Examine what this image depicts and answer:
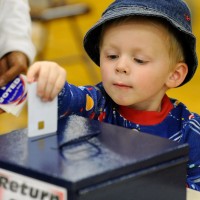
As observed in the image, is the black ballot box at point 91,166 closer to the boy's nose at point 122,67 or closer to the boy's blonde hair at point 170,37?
the boy's nose at point 122,67

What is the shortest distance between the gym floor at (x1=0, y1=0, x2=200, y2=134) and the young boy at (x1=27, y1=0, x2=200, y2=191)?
2324 millimetres

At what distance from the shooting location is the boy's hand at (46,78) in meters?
0.94

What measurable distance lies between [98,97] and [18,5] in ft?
2.20

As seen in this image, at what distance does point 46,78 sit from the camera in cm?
100

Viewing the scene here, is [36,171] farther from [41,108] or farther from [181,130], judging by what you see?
[181,130]

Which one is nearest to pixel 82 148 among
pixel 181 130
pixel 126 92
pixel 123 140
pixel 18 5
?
pixel 123 140

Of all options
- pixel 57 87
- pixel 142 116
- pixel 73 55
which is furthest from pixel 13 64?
pixel 73 55

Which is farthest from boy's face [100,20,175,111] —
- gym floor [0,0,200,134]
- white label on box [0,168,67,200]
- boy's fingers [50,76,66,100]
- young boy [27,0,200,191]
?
gym floor [0,0,200,134]

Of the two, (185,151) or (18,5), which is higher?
(18,5)

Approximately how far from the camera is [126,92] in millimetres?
1334

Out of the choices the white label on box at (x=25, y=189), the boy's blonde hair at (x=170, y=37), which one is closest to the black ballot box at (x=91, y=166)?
the white label on box at (x=25, y=189)

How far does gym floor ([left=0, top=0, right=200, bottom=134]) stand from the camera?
13.5 ft

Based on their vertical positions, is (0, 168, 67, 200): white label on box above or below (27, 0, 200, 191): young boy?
below

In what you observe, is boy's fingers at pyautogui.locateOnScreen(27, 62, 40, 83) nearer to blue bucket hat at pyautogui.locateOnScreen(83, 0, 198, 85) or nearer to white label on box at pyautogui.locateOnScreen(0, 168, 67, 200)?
white label on box at pyautogui.locateOnScreen(0, 168, 67, 200)
